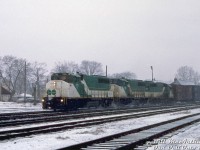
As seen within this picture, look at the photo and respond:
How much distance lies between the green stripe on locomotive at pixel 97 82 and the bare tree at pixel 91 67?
105137mm

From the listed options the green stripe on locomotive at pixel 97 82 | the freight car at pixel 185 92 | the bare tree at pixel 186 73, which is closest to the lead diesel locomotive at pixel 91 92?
the green stripe on locomotive at pixel 97 82

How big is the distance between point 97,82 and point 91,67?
367ft

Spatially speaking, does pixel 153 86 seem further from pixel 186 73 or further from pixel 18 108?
pixel 186 73

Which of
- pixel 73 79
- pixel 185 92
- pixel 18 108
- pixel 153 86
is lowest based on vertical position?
pixel 18 108

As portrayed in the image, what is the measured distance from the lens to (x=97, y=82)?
129 feet

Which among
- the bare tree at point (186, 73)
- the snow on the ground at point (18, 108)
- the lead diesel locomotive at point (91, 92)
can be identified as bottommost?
the snow on the ground at point (18, 108)

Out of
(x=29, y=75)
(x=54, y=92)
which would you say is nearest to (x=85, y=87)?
(x=54, y=92)

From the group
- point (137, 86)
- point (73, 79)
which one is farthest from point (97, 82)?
point (137, 86)

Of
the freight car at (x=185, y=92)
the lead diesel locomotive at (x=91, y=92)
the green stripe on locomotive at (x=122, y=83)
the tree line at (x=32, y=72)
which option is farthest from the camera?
the tree line at (x=32, y=72)

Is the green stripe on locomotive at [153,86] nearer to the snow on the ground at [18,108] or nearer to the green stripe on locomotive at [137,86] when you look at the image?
the green stripe on locomotive at [137,86]

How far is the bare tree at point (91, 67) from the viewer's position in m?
148

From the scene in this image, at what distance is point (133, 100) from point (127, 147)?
39.0 m

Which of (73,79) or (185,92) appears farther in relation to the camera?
(185,92)

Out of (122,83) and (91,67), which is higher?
(91,67)
